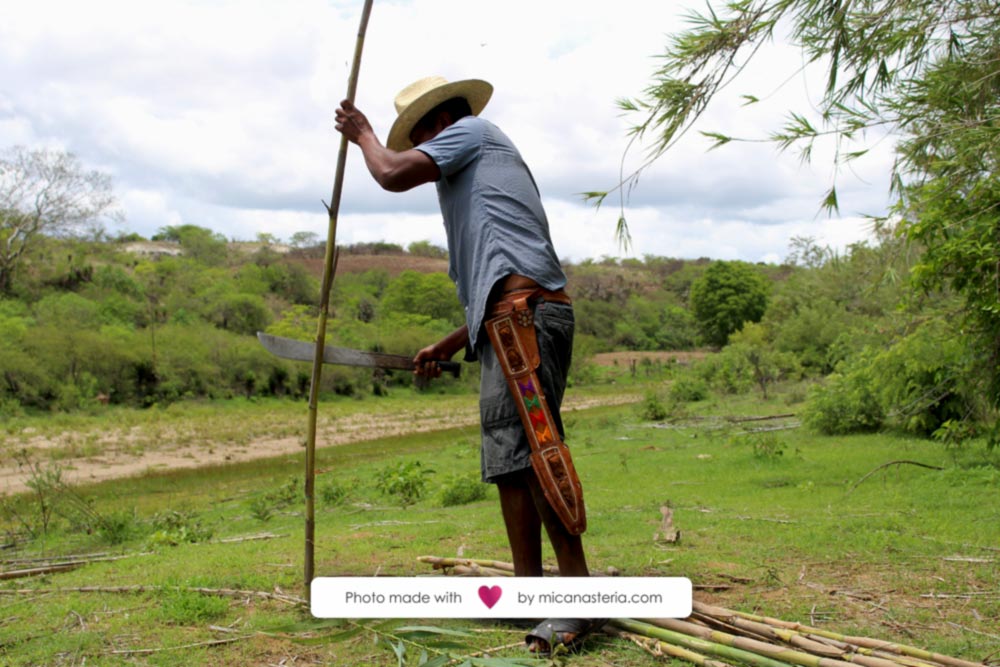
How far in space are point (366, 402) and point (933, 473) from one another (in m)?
27.4

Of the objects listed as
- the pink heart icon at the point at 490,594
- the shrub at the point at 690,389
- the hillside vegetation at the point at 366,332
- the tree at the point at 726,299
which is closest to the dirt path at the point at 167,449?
the hillside vegetation at the point at 366,332

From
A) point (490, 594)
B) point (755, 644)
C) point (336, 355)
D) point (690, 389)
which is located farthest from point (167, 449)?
point (755, 644)

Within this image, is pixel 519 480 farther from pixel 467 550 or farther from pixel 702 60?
pixel 702 60

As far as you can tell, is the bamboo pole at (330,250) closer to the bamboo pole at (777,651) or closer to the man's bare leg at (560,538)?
the man's bare leg at (560,538)

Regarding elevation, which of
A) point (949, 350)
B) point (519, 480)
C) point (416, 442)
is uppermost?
point (949, 350)

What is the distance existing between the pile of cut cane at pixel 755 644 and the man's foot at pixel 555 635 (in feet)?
0.71

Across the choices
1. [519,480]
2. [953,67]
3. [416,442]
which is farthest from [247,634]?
[416,442]

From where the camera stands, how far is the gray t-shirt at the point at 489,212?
3350 millimetres

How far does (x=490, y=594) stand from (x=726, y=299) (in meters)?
56.1

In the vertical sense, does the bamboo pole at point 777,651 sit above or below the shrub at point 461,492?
above

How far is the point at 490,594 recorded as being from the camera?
339cm

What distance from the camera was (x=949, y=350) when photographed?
7223 millimetres

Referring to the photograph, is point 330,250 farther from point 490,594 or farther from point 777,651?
point 777,651

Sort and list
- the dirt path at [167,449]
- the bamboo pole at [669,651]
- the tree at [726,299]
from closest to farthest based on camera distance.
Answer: the bamboo pole at [669,651] → the dirt path at [167,449] → the tree at [726,299]
